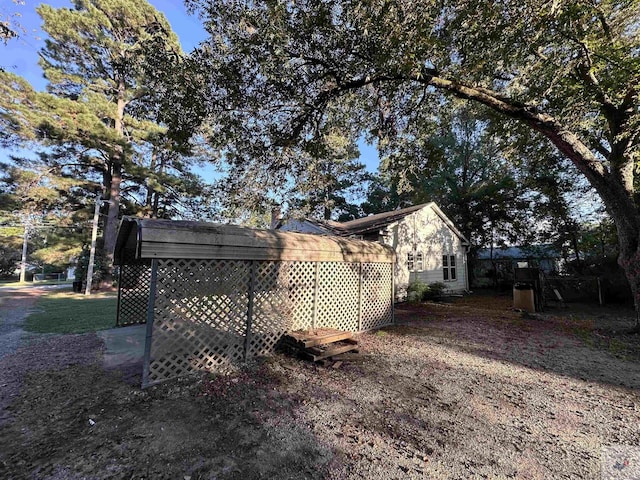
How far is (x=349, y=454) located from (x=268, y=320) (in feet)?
10.1

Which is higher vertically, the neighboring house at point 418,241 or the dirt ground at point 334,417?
the neighboring house at point 418,241

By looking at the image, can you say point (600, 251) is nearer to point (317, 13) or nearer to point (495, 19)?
point (495, 19)

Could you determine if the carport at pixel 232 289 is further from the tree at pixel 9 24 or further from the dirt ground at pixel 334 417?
the tree at pixel 9 24

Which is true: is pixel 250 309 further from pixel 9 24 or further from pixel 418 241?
pixel 418 241

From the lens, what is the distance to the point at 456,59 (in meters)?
6.62

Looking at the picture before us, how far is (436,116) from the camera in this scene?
31.2ft

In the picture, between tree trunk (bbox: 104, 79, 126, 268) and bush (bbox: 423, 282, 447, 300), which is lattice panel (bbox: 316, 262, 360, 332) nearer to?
bush (bbox: 423, 282, 447, 300)

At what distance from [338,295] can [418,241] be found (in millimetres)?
10380

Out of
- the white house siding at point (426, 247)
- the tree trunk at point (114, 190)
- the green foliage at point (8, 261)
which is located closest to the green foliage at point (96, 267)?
the tree trunk at point (114, 190)

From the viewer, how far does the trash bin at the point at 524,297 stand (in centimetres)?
1093

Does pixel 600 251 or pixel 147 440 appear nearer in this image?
pixel 147 440

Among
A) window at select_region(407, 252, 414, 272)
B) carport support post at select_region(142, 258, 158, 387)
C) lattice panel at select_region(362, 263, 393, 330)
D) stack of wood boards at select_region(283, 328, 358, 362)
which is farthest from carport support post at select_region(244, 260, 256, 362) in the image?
window at select_region(407, 252, 414, 272)

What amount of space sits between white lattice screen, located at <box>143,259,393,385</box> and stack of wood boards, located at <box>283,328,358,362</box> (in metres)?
0.34

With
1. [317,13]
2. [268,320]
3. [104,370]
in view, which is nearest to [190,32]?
[317,13]
